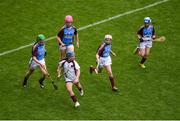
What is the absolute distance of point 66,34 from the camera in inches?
730

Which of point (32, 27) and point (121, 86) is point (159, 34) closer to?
point (121, 86)

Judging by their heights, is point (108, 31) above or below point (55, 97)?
above

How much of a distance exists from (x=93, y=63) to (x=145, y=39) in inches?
97.1

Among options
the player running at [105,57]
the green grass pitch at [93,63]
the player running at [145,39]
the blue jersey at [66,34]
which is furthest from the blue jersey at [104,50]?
the player running at [145,39]

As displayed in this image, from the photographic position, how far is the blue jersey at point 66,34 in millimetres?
18484

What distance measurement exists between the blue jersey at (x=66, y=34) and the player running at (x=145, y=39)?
2787 mm

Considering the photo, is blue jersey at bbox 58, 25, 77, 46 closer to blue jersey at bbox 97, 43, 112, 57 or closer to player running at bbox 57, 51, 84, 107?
blue jersey at bbox 97, 43, 112, 57

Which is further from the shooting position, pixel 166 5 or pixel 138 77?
pixel 166 5

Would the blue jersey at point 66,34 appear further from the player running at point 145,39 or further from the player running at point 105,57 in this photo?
the player running at point 145,39

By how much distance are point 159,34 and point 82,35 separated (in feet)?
12.0

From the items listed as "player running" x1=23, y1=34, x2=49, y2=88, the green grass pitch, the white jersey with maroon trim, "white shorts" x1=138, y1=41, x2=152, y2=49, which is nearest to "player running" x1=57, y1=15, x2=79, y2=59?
the green grass pitch

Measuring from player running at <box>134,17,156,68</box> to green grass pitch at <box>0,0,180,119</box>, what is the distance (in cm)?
67

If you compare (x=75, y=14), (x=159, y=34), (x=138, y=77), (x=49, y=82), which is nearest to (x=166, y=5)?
(x=159, y=34)

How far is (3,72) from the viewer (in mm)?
18969
